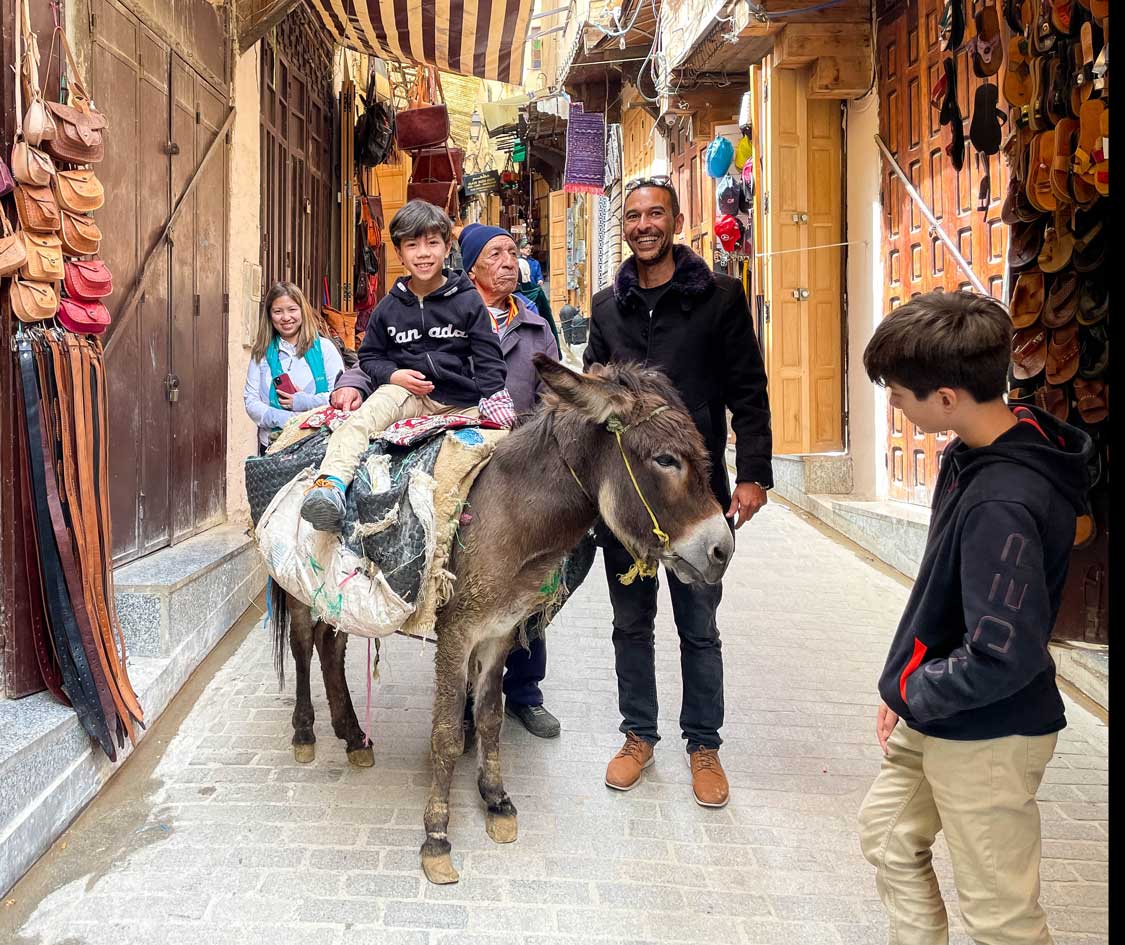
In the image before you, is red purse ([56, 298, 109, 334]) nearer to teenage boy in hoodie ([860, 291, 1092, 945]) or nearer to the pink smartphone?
the pink smartphone

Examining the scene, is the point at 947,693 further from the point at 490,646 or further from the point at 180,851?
the point at 180,851

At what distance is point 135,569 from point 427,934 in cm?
284

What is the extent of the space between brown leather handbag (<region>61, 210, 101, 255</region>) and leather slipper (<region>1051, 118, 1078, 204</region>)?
3.68 metres

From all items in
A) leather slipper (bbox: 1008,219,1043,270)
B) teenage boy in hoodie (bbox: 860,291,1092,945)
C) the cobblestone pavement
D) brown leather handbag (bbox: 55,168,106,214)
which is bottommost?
the cobblestone pavement

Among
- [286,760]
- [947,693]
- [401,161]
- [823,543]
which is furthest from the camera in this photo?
[401,161]

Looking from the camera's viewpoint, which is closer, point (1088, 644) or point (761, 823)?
point (761, 823)

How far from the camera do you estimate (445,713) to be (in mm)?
2877

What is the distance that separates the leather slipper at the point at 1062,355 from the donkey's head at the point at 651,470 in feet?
5.58

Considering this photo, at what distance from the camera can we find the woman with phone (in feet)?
16.5

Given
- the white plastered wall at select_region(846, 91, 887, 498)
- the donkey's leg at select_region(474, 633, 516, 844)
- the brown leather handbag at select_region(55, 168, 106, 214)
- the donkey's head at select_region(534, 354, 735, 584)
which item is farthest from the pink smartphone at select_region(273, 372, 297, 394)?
the white plastered wall at select_region(846, 91, 887, 498)

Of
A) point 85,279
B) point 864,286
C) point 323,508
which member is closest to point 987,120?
point 323,508

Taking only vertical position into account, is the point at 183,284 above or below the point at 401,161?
below

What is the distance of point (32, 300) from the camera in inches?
114

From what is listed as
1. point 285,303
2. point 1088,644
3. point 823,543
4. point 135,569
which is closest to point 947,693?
point 1088,644
